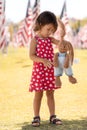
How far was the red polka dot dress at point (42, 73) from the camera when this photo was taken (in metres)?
7.12

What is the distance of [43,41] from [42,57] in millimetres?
266

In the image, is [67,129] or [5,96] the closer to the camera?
[67,129]

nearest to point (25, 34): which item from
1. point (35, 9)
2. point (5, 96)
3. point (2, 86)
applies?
point (35, 9)

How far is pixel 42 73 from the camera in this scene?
23.4 feet

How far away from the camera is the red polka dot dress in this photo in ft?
23.4

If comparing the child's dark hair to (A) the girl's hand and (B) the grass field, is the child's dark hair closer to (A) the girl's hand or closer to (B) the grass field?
(A) the girl's hand

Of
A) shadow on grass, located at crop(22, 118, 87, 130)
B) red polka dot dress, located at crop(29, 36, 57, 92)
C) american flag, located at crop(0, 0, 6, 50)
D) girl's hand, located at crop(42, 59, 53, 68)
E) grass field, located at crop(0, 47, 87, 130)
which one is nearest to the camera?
girl's hand, located at crop(42, 59, 53, 68)

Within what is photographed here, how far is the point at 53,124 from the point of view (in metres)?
7.30

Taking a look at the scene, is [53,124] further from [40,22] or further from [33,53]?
[40,22]

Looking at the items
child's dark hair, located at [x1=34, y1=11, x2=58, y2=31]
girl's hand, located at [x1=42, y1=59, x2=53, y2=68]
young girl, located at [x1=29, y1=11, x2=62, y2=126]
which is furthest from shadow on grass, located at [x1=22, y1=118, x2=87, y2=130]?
child's dark hair, located at [x1=34, y1=11, x2=58, y2=31]

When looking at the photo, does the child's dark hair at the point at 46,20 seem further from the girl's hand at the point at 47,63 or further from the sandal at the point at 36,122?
the sandal at the point at 36,122

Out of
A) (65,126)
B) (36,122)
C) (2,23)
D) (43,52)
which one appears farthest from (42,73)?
(2,23)

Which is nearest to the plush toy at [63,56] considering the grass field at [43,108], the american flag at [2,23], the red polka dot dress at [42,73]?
the red polka dot dress at [42,73]

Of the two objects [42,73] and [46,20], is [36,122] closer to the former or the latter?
[42,73]
